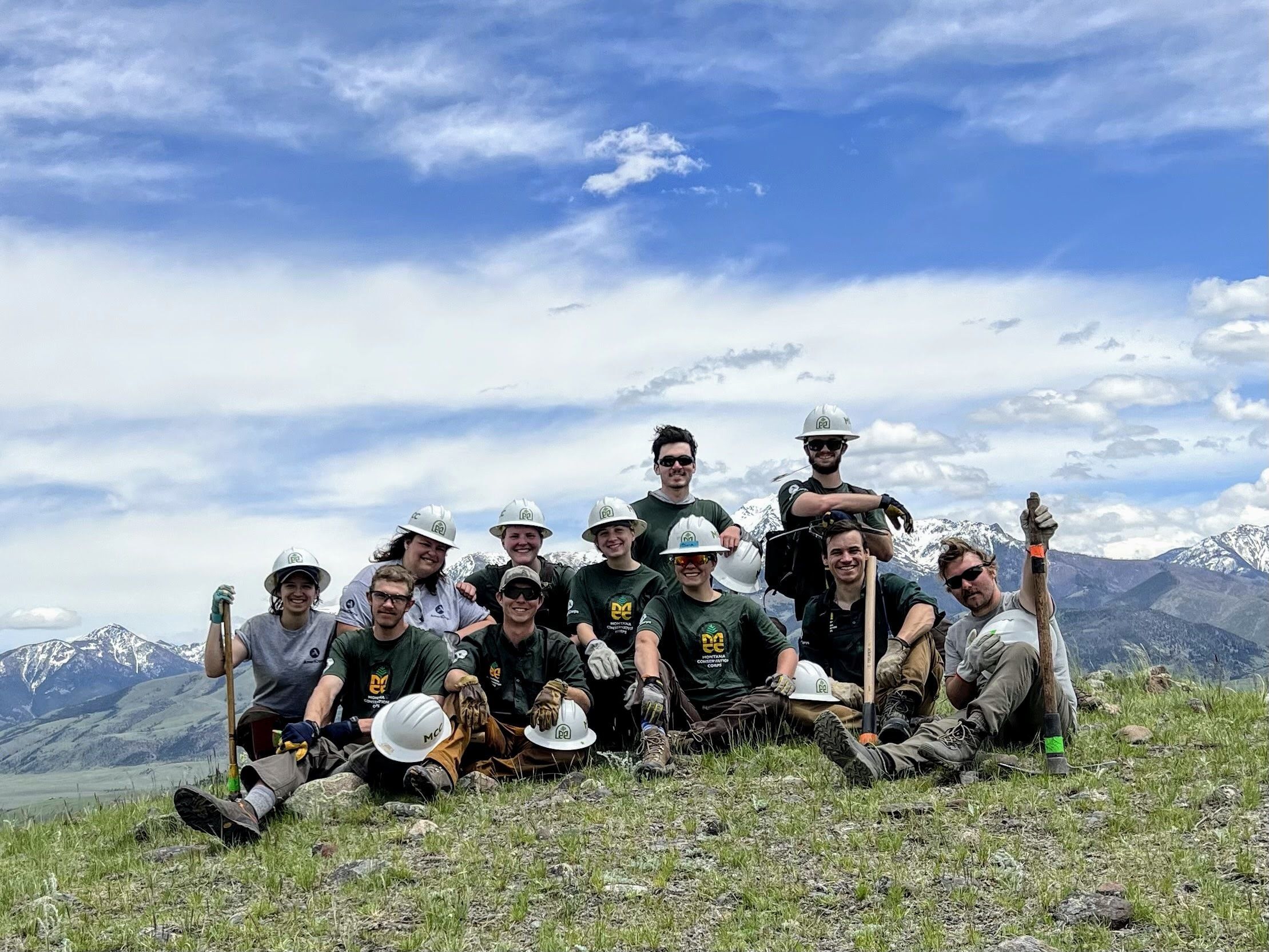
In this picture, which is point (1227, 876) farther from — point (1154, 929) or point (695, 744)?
point (695, 744)

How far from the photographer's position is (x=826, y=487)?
12.4 meters

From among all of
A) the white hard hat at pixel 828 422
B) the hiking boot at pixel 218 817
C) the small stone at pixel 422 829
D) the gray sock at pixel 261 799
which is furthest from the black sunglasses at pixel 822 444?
the hiking boot at pixel 218 817

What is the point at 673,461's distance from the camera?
13039 millimetres

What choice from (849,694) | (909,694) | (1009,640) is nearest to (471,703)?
(849,694)

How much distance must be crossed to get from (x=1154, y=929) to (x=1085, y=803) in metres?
2.14

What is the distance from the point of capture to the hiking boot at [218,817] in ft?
30.0

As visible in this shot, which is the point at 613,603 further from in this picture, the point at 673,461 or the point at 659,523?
the point at 673,461

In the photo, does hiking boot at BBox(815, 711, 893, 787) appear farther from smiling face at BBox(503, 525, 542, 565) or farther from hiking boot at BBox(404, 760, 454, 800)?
smiling face at BBox(503, 525, 542, 565)

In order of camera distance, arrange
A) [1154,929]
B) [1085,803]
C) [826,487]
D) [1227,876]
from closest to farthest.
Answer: [1154,929] < [1227,876] < [1085,803] < [826,487]

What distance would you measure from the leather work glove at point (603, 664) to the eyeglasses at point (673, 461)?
2.44 m

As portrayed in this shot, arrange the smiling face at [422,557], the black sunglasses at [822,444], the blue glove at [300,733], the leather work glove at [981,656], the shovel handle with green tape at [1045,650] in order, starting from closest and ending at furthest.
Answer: the shovel handle with green tape at [1045,650]
the leather work glove at [981,656]
the blue glove at [300,733]
the smiling face at [422,557]
the black sunglasses at [822,444]

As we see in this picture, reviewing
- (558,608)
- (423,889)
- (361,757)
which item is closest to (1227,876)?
(423,889)

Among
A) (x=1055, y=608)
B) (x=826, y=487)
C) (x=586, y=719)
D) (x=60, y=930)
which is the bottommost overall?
(x=60, y=930)

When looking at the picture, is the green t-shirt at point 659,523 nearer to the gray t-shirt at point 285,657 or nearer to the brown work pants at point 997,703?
the gray t-shirt at point 285,657
